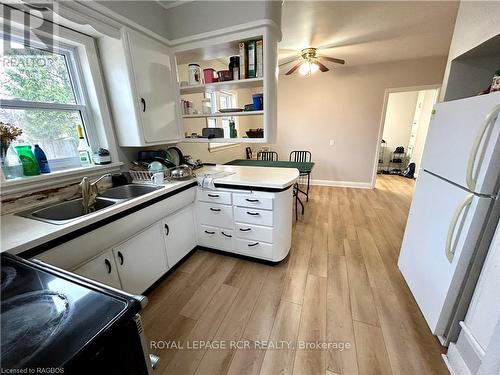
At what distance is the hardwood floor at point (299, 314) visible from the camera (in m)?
1.25

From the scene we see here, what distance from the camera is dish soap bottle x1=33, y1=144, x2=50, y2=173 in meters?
1.45

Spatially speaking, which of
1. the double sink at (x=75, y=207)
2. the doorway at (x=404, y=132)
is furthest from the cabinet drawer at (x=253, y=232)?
the doorway at (x=404, y=132)

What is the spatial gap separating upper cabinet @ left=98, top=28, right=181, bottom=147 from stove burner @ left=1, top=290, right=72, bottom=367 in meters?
1.51

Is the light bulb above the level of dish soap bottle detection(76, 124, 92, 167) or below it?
above

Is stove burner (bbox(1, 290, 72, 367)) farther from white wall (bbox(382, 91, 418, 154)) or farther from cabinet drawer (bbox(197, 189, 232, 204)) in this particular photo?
white wall (bbox(382, 91, 418, 154))

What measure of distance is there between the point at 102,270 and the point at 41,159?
923 millimetres

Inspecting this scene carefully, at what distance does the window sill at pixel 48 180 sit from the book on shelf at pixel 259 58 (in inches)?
62.3

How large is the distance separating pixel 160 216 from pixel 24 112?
1154mm

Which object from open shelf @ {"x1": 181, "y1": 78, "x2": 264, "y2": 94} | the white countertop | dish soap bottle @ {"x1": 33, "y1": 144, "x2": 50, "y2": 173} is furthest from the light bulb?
dish soap bottle @ {"x1": 33, "y1": 144, "x2": 50, "y2": 173}

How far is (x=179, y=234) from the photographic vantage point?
78.5 inches

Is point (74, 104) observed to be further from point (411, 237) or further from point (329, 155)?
point (329, 155)

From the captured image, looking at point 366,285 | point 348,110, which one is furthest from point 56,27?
point 348,110

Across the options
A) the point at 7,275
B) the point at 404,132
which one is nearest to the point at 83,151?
the point at 7,275

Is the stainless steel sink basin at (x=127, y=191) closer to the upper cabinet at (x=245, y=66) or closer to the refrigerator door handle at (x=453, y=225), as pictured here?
the upper cabinet at (x=245, y=66)
